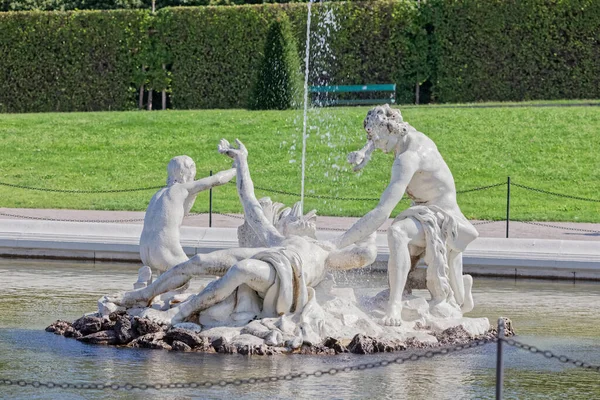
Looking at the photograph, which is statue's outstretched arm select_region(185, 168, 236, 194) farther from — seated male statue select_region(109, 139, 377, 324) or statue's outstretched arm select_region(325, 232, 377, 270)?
statue's outstretched arm select_region(325, 232, 377, 270)

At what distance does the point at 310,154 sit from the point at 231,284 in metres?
12.3

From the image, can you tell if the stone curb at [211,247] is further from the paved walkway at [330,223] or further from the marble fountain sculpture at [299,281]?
the marble fountain sculpture at [299,281]

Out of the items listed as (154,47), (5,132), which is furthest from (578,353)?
(154,47)

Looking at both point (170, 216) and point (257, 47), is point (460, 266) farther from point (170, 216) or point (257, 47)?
point (257, 47)

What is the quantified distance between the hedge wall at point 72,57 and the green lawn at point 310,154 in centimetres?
273

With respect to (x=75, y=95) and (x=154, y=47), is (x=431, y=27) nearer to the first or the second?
(x=154, y=47)

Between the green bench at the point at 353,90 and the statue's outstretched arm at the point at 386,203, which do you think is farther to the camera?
the green bench at the point at 353,90

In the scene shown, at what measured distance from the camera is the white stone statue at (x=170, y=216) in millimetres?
9211

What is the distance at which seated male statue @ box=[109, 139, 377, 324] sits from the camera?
859 centimetres

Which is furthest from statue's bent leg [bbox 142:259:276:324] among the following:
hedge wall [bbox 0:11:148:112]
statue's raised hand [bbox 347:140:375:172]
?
hedge wall [bbox 0:11:148:112]

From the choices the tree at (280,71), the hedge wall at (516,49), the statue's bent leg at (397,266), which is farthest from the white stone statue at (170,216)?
the hedge wall at (516,49)

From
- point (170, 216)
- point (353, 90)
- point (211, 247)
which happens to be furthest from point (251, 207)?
point (353, 90)

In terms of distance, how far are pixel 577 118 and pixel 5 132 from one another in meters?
10.1

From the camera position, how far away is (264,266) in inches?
338
